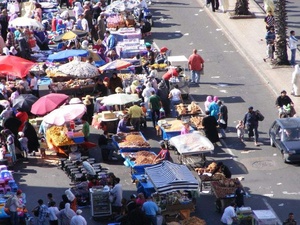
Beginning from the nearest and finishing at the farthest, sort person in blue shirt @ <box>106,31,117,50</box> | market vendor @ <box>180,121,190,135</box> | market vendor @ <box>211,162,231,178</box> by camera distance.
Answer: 1. market vendor @ <box>211,162,231,178</box>
2. market vendor @ <box>180,121,190,135</box>
3. person in blue shirt @ <box>106,31,117,50</box>

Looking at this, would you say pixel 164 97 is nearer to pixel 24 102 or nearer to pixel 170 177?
pixel 24 102

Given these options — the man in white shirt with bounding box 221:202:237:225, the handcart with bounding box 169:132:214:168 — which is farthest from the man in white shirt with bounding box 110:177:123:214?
the handcart with bounding box 169:132:214:168

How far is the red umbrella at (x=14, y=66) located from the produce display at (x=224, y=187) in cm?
1294

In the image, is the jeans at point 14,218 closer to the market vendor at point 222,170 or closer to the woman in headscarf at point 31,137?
the woman in headscarf at point 31,137

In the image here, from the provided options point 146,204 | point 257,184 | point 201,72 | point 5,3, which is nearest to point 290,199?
point 257,184

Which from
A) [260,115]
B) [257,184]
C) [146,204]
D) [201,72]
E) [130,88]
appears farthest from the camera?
[201,72]

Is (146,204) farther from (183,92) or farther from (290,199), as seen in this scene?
(183,92)

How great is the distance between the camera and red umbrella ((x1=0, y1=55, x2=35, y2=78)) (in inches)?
1957

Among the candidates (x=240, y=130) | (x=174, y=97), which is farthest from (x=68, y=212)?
(x=174, y=97)

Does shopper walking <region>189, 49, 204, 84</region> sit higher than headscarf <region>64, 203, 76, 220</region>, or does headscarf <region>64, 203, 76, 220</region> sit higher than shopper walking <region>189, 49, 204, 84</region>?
shopper walking <region>189, 49, 204, 84</region>

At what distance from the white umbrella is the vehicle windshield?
6.54m

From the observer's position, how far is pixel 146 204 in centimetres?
3766

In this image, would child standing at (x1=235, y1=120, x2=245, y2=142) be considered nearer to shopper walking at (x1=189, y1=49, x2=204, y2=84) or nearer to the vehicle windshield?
the vehicle windshield

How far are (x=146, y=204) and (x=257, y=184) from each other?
5.45 m
